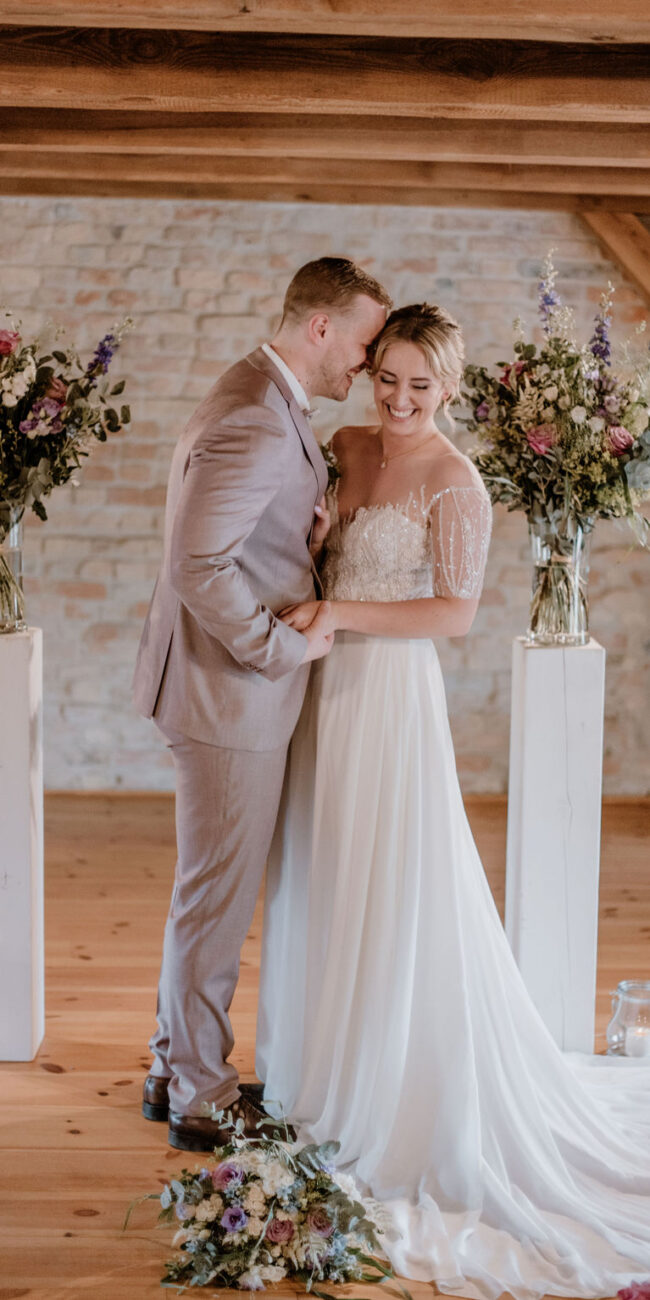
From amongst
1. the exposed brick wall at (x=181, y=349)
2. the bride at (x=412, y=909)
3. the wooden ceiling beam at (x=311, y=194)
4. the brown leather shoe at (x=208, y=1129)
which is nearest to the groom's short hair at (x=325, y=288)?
the bride at (x=412, y=909)

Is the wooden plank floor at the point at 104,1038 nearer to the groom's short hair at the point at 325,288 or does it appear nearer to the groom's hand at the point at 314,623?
the groom's hand at the point at 314,623

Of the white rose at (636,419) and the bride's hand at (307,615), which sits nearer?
the bride's hand at (307,615)

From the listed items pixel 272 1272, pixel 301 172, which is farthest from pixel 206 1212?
pixel 301 172

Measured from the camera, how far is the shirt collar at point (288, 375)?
2711mm

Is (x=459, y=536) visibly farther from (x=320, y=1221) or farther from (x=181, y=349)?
(x=181, y=349)

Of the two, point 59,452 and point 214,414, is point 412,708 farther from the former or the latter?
point 59,452

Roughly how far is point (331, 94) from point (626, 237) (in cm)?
243

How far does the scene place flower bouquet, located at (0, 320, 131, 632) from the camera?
315cm

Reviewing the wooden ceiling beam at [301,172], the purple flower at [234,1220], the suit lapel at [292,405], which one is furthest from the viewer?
the wooden ceiling beam at [301,172]

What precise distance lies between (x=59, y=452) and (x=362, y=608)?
94 centimetres

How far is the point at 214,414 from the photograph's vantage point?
103 inches

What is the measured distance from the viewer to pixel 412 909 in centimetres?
277

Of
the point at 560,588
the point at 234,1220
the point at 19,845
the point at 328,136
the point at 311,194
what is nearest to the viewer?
the point at 234,1220

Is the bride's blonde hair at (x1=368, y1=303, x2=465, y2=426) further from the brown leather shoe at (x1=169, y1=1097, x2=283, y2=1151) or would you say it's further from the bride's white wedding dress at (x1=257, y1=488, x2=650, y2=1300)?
the brown leather shoe at (x1=169, y1=1097, x2=283, y2=1151)
